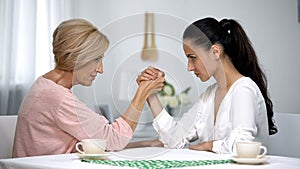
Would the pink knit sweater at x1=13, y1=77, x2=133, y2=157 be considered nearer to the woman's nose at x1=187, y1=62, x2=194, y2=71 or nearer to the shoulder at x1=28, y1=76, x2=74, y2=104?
the shoulder at x1=28, y1=76, x2=74, y2=104

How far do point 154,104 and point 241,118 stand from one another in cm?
28

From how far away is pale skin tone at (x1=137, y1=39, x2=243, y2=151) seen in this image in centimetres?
161

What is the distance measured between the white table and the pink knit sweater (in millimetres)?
97

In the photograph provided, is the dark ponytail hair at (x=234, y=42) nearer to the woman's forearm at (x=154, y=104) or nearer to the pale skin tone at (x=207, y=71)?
the pale skin tone at (x=207, y=71)

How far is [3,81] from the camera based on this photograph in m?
2.65

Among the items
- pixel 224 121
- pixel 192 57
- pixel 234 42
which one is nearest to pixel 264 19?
pixel 234 42

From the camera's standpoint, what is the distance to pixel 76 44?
1.72 meters

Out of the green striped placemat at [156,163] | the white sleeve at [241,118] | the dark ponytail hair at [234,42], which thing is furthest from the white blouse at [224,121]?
the green striped placemat at [156,163]

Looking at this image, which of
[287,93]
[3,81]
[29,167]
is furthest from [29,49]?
[29,167]

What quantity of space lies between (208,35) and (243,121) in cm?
33

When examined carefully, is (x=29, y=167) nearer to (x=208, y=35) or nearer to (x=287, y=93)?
(x=208, y=35)

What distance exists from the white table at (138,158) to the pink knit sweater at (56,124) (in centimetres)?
10

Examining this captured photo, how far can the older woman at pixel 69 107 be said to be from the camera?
157cm

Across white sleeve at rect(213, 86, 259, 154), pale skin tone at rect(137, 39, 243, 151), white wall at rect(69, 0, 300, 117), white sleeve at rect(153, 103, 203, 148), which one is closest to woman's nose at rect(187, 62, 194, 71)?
pale skin tone at rect(137, 39, 243, 151)
